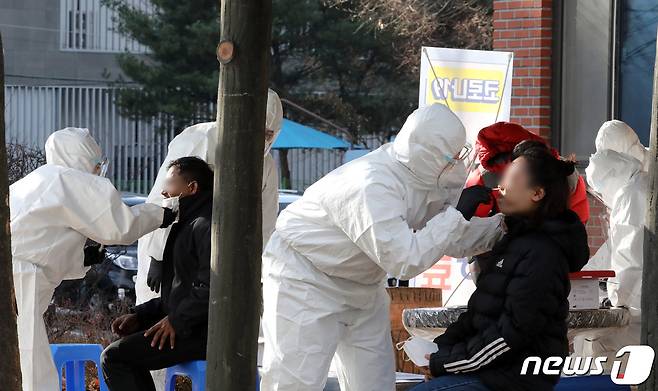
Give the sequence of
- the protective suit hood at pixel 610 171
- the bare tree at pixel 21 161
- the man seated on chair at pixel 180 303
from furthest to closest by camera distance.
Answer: the bare tree at pixel 21 161, the protective suit hood at pixel 610 171, the man seated on chair at pixel 180 303

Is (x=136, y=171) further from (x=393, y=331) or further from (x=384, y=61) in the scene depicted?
(x=393, y=331)

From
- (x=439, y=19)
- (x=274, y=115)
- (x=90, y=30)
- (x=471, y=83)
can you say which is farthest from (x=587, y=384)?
(x=90, y=30)

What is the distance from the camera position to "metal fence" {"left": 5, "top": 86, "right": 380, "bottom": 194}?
27.1 metres

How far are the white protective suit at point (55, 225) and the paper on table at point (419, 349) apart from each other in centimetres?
177

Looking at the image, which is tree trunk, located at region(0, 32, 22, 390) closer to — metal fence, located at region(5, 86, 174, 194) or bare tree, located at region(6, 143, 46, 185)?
bare tree, located at region(6, 143, 46, 185)

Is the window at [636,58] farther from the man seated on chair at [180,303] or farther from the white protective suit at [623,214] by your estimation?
the man seated on chair at [180,303]

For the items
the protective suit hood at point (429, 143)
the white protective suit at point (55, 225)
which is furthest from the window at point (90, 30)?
the protective suit hood at point (429, 143)

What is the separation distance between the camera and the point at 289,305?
4.85 meters

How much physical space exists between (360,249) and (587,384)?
137cm

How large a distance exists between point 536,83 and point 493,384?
17.3 feet

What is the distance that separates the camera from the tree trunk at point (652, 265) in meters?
4.02

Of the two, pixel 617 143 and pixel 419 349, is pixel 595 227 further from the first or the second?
pixel 419 349

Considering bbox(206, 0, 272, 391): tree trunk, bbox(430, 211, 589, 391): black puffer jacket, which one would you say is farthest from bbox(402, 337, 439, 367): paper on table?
bbox(206, 0, 272, 391): tree trunk

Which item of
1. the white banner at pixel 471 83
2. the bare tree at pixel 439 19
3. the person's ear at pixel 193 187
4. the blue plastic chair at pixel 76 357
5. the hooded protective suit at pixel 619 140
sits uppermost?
the bare tree at pixel 439 19
